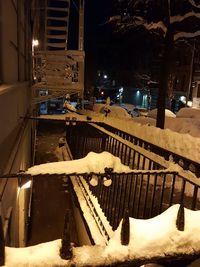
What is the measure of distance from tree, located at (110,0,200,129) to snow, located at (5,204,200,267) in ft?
41.0

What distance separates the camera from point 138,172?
2.80m

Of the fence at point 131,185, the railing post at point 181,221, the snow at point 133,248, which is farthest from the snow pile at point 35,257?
the fence at point 131,185

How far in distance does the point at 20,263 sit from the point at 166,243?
0.71 m

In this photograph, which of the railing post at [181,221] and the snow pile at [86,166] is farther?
the snow pile at [86,166]

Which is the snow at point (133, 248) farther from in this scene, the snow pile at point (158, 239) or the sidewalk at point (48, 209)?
the sidewalk at point (48, 209)

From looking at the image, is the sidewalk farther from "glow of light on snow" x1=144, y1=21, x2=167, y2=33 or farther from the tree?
"glow of light on snow" x1=144, y1=21, x2=167, y2=33

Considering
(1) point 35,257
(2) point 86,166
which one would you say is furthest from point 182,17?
(1) point 35,257

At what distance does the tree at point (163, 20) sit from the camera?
13.4 metres

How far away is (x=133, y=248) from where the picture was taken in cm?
140

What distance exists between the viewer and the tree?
43.9 feet

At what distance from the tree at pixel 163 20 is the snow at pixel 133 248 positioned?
12.5 m

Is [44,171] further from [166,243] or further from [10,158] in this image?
[166,243]

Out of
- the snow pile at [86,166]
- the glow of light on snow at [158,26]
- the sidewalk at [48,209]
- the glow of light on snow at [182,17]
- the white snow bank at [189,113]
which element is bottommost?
the sidewalk at [48,209]

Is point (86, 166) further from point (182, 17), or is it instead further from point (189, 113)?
point (189, 113)
